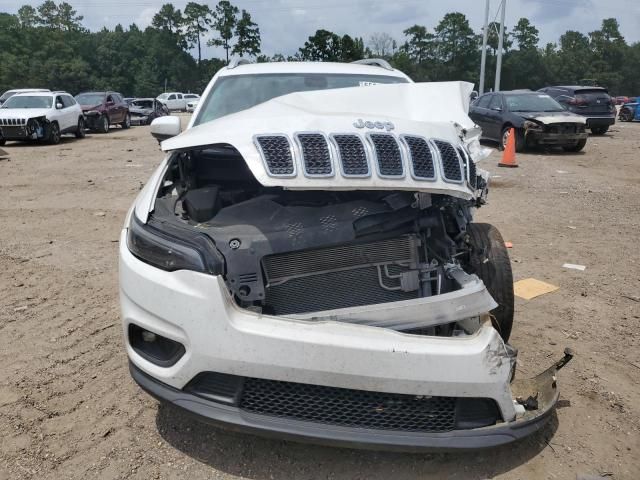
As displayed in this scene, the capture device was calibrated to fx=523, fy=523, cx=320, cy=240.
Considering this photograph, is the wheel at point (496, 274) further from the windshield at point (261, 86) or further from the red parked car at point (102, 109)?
the red parked car at point (102, 109)

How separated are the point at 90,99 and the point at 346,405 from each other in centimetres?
2112

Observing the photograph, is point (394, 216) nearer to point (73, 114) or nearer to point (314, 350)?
point (314, 350)

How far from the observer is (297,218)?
2.39 meters

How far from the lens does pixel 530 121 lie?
40.0ft

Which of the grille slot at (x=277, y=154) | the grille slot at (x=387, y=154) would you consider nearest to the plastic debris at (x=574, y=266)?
the grille slot at (x=387, y=154)

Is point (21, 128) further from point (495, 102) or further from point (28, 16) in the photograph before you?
point (28, 16)

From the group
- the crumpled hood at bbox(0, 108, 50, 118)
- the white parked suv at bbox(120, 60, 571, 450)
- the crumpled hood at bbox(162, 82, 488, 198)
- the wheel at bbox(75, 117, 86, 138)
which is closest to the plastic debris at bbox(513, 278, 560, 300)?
the crumpled hood at bbox(162, 82, 488, 198)

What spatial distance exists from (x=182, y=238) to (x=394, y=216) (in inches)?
37.9

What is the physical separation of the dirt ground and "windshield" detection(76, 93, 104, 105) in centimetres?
1483

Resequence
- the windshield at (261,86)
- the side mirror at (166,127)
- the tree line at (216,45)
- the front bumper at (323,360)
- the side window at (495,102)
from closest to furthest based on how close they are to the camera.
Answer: the front bumper at (323,360)
the side mirror at (166,127)
the windshield at (261,86)
the side window at (495,102)
the tree line at (216,45)

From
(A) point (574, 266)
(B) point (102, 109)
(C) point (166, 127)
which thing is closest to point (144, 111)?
(B) point (102, 109)

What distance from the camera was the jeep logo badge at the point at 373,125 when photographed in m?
2.39

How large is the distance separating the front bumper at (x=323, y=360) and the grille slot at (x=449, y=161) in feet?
2.21

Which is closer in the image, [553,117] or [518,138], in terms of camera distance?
[553,117]
